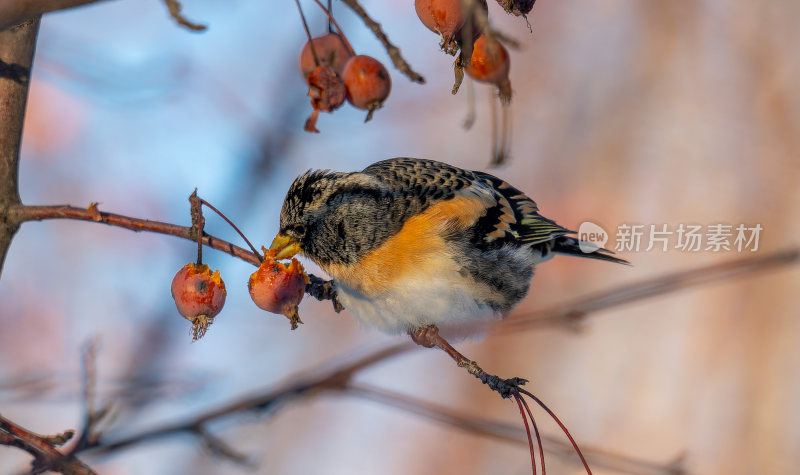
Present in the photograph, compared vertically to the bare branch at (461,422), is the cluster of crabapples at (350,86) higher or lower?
higher

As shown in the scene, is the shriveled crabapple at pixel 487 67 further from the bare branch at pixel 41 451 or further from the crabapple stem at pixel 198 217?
the bare branch at pixel 41 451

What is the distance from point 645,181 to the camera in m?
5.37

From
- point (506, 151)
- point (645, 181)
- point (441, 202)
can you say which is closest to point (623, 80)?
point (645, 181)

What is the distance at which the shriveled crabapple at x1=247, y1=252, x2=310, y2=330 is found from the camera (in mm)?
1756

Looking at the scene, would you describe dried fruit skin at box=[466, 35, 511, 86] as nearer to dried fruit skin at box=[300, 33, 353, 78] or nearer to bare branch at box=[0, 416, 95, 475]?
dried fruit skin at box=[300, 33, 353, 78]

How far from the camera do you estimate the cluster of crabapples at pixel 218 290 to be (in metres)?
1.65

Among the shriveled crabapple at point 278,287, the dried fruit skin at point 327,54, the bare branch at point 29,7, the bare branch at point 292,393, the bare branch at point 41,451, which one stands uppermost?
the dried fruit skin at point 327,54

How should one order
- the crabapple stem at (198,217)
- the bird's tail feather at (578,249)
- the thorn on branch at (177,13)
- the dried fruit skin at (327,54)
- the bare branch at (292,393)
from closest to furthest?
the thorn on branch at (177,13) < the crabapple stem at (198,217) < the bare branch at (292,393) < the dried fruit skin at (327,54) < the bird's tail feather at (578,249)

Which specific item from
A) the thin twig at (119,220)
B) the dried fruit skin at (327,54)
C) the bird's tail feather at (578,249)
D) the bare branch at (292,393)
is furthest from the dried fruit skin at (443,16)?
the bird's tail feather at (578,249)

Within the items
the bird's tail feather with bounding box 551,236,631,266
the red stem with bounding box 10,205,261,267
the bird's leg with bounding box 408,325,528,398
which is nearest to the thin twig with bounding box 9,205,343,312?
the red stem with bounding box 10,205,261,267

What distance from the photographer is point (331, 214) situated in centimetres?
234

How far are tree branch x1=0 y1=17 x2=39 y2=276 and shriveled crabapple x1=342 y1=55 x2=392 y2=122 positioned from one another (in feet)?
2.54

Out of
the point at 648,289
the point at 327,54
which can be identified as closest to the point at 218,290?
the point at 327,54

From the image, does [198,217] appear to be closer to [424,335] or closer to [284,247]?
[284,247]
